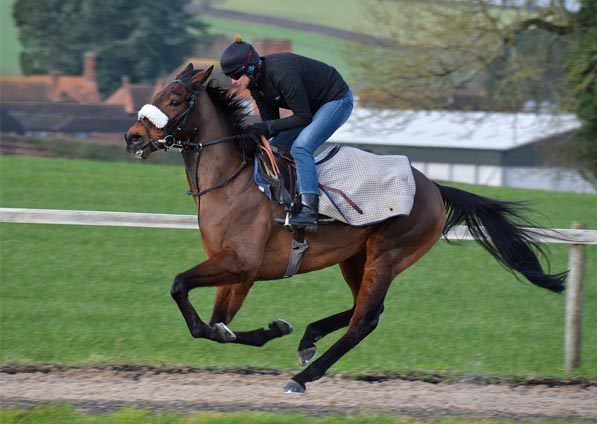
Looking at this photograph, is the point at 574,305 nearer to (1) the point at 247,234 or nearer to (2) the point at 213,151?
(1) the point at 247,234

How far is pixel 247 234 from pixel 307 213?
1.27 ft

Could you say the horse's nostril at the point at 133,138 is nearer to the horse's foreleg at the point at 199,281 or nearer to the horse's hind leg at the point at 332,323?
the horse's foreleg at the point at 199,281

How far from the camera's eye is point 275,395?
532 centimetres

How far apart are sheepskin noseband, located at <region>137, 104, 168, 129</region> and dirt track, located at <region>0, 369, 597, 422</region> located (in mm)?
1635

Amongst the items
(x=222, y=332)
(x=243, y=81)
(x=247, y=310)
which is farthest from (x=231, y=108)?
(x=247, y=310)

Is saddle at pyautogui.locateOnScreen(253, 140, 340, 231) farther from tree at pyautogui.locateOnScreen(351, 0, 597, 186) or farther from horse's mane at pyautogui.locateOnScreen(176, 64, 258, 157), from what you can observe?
tree at pyautogui.locateOnScreen(351, 0, 597, 186)

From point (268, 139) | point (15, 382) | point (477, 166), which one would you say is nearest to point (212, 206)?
point (268, 139)

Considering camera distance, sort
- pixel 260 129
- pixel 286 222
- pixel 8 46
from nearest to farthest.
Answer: pixel 286 222
pixel 260 129
pixel 8 46

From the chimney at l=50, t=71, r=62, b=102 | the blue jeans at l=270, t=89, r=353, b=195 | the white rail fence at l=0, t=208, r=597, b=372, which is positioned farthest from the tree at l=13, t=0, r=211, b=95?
the blue jeans at l=270, t=89, r=353, b=195

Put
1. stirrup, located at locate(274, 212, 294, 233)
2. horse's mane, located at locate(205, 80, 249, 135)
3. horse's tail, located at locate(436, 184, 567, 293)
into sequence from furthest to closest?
horse's tail, located at locate(436, 184, 567, 293) → horse's mane, located at locate(205, 80, 249, 135) → stirrup, located at locate(274, 212, 294, 233)

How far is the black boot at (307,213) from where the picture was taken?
513cm

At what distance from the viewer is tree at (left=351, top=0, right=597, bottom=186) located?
639 inches

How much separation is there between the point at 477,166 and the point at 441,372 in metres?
27.1

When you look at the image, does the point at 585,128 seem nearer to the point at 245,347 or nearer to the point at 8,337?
the point at 245,347
